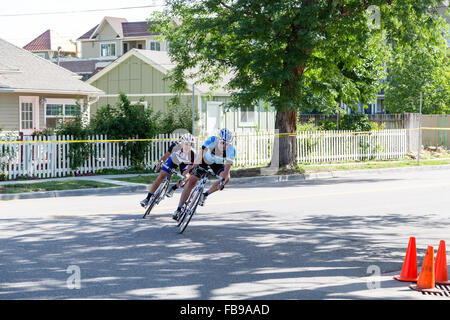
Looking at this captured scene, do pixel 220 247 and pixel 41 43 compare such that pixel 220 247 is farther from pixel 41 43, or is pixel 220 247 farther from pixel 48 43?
pixel 41 43

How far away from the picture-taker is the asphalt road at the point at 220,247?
6.75 metres

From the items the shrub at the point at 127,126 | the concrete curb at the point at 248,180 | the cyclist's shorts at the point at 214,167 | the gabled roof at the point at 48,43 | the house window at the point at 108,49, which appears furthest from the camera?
the gabled roof at the point at 48,43

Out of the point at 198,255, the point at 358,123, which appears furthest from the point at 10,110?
the point at 198,255

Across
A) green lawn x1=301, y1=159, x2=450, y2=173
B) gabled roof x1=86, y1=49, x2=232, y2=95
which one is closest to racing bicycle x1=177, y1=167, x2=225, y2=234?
green lawn x1=301, y1=159, x2=450, y2=173

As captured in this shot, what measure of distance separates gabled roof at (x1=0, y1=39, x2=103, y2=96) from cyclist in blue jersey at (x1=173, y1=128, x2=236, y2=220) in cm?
1669

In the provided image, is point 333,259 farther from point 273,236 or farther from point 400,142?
point 400,142

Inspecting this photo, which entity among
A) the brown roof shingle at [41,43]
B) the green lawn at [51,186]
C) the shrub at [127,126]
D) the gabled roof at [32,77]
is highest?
the brown roof shingle at [41,43]

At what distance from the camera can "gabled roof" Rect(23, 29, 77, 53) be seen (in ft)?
273

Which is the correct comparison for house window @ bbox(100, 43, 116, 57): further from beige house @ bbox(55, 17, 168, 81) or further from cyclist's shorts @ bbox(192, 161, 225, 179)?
cyclist's shorts @ bbox(192, 161, 225, 179)

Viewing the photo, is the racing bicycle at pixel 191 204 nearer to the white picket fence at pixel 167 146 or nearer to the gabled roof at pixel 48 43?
the white picket fence at pixel 167 146

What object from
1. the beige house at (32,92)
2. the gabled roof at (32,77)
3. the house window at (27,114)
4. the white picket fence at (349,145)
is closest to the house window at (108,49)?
the gabled roof at (32,77)

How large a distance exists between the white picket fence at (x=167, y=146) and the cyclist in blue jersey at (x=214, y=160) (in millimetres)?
10223

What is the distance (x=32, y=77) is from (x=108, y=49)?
42460mm

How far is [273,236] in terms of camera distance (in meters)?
10.1
